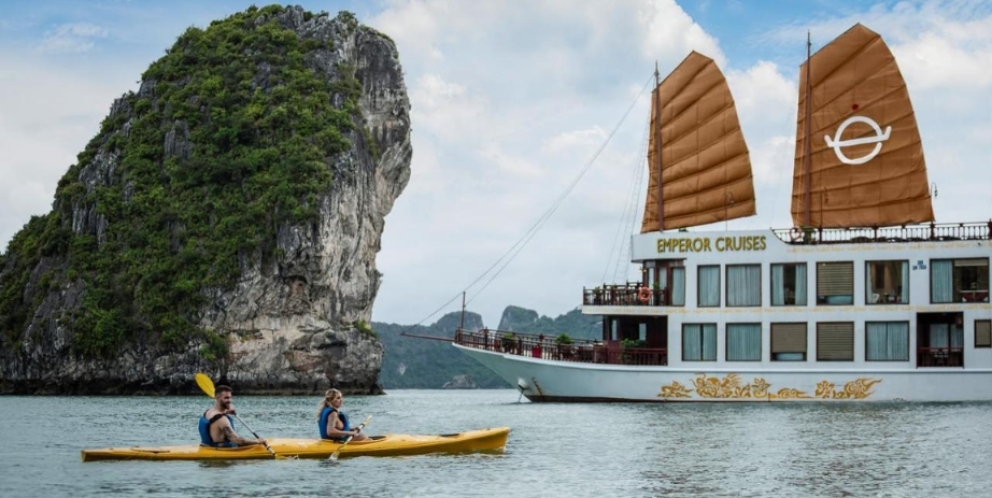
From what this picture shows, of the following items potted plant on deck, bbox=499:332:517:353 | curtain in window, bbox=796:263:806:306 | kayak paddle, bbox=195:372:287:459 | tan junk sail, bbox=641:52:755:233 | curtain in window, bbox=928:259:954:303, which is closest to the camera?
kayak paddle, bbox=195:372:287:459

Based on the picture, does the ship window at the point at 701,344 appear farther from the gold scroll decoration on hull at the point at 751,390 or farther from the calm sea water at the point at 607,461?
the calm sea water at the point at 607,461

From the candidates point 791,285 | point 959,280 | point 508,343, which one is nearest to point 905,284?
point 959,280

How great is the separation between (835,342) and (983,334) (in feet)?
13.2

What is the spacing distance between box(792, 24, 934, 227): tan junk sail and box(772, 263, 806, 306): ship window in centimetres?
271

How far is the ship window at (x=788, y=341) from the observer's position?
37.8 m

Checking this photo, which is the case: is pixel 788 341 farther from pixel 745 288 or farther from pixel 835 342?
pixel 745 288

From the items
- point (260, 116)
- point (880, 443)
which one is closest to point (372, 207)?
point (260, 116)

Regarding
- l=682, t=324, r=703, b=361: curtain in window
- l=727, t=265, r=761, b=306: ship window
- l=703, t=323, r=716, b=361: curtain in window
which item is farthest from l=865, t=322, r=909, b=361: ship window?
l=682, t=324, r=703, b=361: curtain in window

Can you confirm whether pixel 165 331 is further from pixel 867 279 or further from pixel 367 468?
pixel 367 468

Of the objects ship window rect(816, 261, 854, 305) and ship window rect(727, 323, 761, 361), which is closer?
ship window rect(816, 261, 854, 305)

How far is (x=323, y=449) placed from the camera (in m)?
21.1

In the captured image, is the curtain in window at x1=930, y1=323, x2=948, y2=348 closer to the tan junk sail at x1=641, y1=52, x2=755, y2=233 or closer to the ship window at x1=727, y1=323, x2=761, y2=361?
the ship window at x1=727, y1=323, x2=761, y2=361

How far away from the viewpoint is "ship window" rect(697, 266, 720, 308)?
3856 centimetres

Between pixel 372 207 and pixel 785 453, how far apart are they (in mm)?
56867
